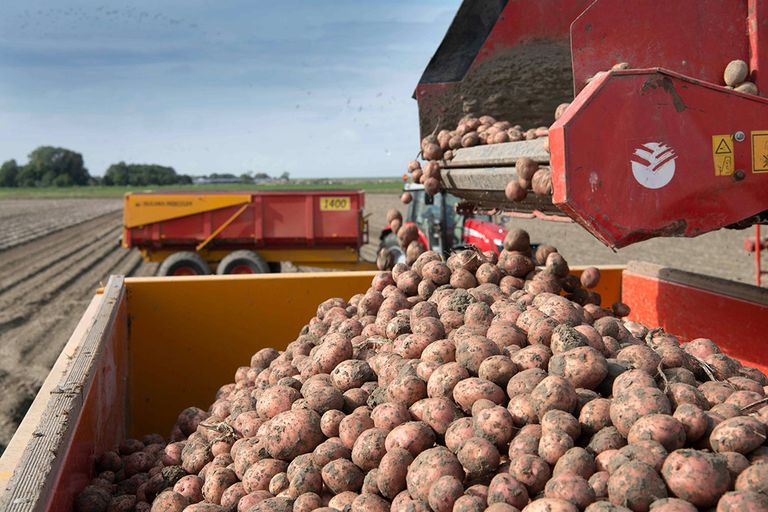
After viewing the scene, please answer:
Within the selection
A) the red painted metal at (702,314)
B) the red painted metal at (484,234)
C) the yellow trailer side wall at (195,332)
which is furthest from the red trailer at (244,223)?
the red painted metal at (702,314)

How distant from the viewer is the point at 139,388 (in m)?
4.21

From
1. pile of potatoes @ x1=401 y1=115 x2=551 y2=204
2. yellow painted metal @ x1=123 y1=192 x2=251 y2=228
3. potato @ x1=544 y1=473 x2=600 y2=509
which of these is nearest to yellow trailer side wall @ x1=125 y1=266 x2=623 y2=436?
pile of potatoes @ x1=401 y1=115 x2=551 y2=204

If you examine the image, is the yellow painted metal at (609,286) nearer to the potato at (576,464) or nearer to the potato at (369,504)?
the potato at (576,464)

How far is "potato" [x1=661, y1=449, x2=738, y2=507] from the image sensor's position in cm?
184

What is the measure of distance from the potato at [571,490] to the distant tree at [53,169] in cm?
12695

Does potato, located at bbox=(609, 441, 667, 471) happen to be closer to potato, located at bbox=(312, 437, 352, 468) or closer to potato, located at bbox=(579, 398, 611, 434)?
potato, located at bbox=(579, 398, 611, 434)

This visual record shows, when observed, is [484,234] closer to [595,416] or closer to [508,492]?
[595,416]

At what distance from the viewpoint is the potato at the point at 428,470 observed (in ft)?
6.82

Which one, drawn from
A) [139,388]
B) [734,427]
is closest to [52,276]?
[139,388]

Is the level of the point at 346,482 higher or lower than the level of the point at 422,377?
lower

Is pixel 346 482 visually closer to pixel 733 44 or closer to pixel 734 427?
pixel 734 427

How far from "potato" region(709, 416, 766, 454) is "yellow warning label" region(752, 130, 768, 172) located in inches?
46.5

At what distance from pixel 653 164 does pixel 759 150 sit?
502 millimetres

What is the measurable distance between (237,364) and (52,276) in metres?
13.1
